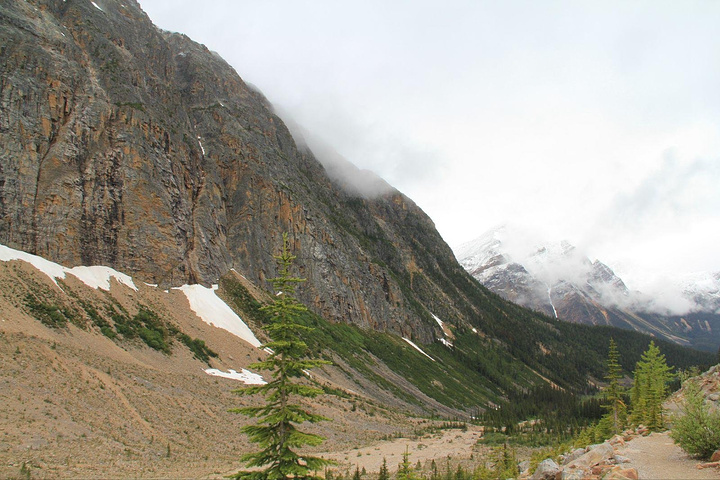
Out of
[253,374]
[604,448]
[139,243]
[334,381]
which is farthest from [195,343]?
[604,448]

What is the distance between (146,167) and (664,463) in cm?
7245

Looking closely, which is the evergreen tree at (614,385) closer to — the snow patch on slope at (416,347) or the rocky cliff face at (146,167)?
the rocky cliff face at (146,167)

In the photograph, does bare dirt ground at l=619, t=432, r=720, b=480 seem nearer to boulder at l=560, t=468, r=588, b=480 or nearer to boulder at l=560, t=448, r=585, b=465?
boulder at l=560, t=468, r=588, b=480

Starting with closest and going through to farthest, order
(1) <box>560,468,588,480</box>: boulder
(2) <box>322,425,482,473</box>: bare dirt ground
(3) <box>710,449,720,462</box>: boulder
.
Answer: (3) <box>710,449,720,462</box>: boulder → (1) <box>560,468,588,480</box>: boulder → (2) <box>322,425,482,473</box>: bare dirt ground

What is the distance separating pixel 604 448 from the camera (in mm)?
13766

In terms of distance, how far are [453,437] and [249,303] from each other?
4097cm

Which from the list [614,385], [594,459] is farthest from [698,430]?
[614,385]

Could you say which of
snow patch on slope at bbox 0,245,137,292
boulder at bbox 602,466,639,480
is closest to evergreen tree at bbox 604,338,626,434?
boulder at bbox 602,466,639,480

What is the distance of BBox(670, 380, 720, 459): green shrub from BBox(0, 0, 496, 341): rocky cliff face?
203ft

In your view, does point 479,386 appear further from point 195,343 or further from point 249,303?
point 195,343

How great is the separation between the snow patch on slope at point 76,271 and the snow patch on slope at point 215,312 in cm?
935

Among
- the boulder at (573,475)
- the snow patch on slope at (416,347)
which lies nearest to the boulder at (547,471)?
the boulder at (573,475)

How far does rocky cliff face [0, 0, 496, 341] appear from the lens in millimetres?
53969

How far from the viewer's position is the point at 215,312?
2509 inches
